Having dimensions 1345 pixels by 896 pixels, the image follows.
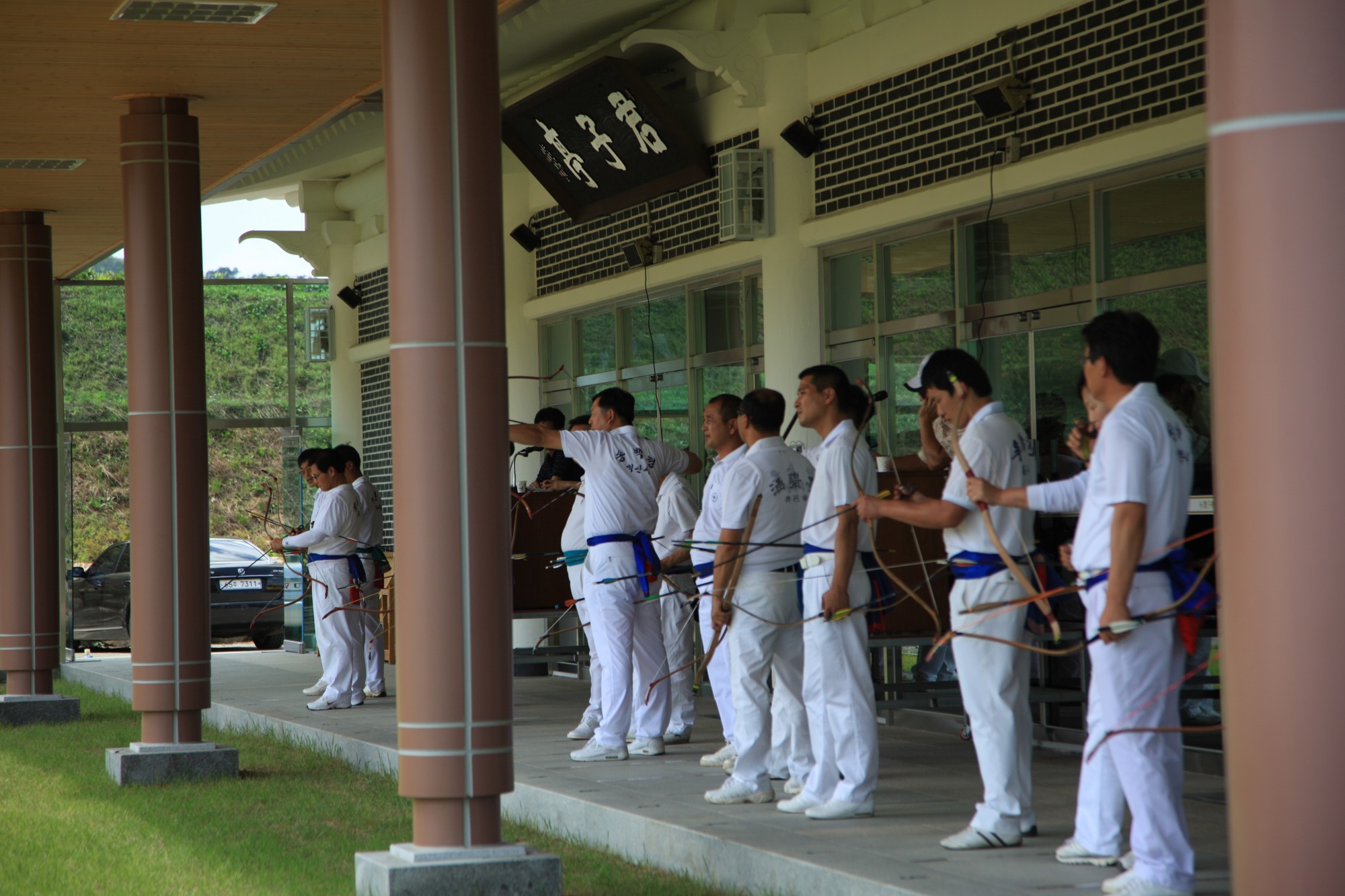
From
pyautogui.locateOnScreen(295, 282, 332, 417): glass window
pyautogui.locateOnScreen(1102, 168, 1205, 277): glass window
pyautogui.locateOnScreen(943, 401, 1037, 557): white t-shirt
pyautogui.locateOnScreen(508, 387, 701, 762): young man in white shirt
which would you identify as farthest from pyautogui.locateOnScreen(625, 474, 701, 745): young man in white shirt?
pyautogui.locateOnScreen(295, 282, 332, 417): glass window

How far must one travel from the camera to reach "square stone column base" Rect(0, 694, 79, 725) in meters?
10.5

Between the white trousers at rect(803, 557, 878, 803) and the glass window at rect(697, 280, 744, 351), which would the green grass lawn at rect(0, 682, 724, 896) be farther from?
the glass window at rect(697, 280, 744, 351)

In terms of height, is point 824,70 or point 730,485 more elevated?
point 824,70

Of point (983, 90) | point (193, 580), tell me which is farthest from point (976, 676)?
point (193, 580)

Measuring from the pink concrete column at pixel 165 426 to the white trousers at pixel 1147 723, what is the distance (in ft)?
15.3

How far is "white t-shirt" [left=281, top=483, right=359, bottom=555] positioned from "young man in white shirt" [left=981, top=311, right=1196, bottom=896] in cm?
636

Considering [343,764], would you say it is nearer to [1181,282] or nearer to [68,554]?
[1181,282]

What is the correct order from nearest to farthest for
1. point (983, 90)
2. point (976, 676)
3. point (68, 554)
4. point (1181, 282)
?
→ point (976, 676) → point (1181, 282) → point (983, 90) → point (68, 554)

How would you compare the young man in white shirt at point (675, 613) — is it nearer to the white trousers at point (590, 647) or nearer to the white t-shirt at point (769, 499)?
the white trousers at point (590, 647)

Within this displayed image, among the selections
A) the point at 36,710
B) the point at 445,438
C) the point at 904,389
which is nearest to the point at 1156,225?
the point at 904,389

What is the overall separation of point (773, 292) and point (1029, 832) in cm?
465

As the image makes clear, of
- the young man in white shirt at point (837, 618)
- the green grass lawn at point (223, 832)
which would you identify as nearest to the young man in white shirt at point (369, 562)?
the green grass lawn at point (223, 832)

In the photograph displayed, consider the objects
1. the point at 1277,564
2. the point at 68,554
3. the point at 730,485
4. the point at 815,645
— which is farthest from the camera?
the point at 68,554

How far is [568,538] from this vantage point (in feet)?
26.4
